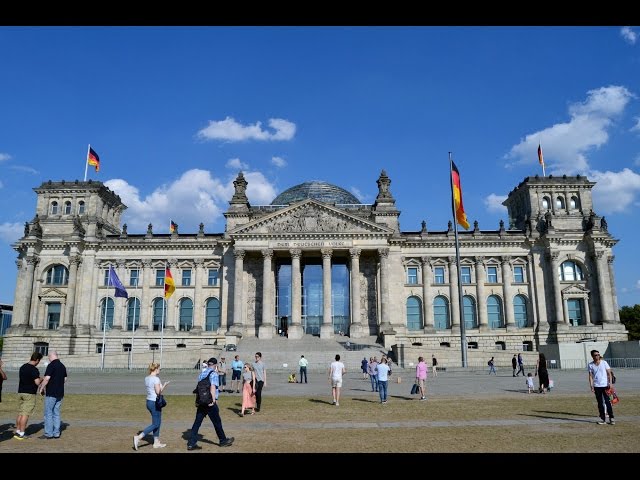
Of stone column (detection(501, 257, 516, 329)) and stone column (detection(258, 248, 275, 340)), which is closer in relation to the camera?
stone column (detection(258, 248, 275, 340))

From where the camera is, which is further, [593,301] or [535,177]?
[535,177]

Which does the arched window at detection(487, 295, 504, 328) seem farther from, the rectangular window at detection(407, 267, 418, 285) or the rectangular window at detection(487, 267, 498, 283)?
the rectangular window at detection(407, 267, 418, 285)

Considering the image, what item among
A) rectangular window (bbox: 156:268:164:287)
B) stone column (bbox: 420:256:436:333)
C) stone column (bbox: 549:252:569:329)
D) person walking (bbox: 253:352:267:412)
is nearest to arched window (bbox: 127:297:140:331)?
rectangular window (bbox: 156:268:164:287)

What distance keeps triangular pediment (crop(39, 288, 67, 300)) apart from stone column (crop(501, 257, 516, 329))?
193 feet

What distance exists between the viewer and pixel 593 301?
69312mm

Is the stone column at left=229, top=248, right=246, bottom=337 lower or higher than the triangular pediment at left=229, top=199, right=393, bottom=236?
lower

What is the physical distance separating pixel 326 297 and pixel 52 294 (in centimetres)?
3673

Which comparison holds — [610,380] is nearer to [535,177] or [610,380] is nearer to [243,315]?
[243,315]

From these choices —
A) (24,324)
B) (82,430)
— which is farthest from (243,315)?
(82,430)

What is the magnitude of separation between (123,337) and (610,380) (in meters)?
63.4

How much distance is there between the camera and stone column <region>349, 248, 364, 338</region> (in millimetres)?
64188

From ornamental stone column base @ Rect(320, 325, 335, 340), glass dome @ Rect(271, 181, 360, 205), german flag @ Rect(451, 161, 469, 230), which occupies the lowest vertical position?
ornamental stone column base @ Rect(320, 325, 335, 340)

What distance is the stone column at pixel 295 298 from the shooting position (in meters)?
64.5
